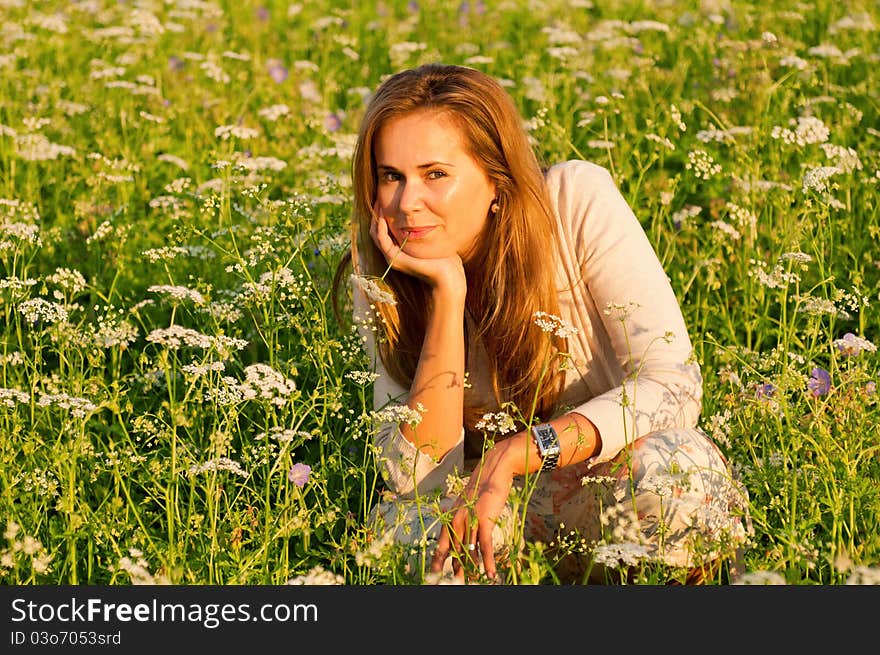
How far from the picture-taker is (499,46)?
261 inches

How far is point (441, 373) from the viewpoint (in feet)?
10.9

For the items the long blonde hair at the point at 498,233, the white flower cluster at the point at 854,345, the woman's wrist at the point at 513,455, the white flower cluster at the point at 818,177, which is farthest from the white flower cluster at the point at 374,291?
the white flower cluster at the point at 818,177

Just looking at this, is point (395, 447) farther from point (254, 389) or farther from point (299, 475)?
point (254, 389)

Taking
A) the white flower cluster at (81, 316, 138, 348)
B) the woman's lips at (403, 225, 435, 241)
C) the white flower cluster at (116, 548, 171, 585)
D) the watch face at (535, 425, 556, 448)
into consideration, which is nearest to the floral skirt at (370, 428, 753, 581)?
the watch face at (535, 425, 556, 448)

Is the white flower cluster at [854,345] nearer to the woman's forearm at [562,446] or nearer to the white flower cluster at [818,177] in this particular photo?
the white flower cluster at [818,177]

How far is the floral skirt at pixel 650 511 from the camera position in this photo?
2.87 m

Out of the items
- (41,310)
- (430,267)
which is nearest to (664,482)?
(430,267)

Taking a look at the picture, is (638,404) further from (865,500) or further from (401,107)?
(401,107)

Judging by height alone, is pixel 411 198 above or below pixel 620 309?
above

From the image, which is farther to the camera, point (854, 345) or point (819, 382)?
point (819, 382)

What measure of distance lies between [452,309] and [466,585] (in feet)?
2.67

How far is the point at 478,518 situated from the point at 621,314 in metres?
0.69

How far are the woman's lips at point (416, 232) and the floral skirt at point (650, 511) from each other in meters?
0.66

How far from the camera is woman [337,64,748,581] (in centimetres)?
312
